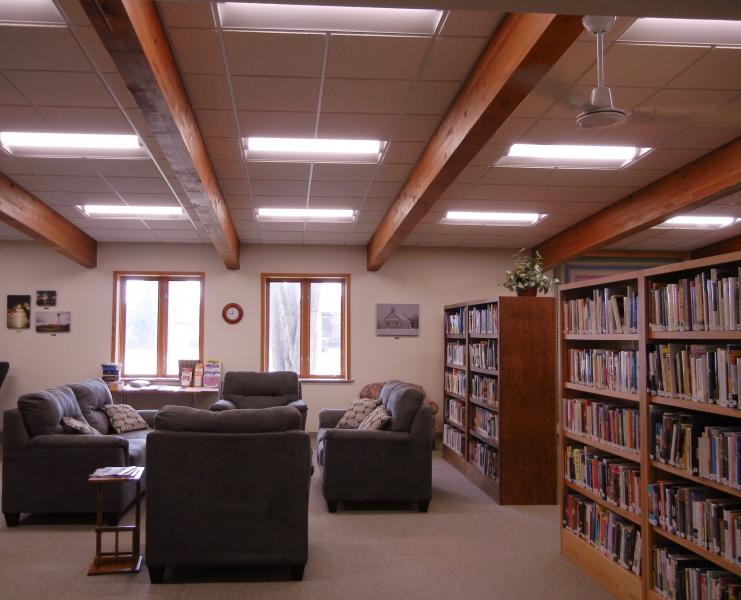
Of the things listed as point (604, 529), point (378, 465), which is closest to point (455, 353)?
point (378, 465)

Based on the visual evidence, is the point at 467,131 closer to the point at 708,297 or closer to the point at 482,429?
the point at 708,297

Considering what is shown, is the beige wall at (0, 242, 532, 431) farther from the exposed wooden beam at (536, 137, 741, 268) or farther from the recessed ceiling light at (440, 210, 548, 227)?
the exposed wooden beam at (536, 137, 741, 268)

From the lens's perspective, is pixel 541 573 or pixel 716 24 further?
pixel 541 573

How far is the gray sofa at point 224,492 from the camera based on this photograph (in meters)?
3.76

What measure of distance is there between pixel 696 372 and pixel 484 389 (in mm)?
3567

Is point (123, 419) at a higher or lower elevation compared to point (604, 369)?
lower

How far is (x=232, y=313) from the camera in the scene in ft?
31.0

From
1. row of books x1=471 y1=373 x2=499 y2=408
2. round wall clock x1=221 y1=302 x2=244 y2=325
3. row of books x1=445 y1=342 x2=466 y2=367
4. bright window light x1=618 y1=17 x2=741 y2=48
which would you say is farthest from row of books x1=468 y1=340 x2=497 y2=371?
round wall clock x1=221 y1=302 x2=244 y2=325

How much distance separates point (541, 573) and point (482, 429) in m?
2.55

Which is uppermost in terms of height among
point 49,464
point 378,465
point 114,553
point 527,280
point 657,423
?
point 527,280

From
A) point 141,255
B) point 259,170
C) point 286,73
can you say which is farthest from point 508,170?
point 141,255

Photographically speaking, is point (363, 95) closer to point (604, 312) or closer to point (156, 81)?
point (156, 81)

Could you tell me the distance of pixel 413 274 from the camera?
9.67 m

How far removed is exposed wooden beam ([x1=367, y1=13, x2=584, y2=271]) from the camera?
10.2 ft
